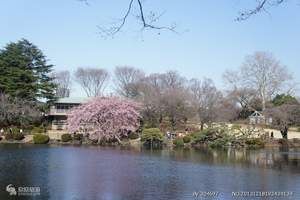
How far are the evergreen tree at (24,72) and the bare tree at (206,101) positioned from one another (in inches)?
619

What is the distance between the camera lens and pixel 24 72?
4372 cm

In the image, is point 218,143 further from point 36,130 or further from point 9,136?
point 9,136

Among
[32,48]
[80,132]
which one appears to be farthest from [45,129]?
[32,48]

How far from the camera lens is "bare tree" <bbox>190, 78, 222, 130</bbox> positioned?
45.2m

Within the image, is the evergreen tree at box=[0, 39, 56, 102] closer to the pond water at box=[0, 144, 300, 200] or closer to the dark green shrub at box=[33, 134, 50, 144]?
the dark green shrub at box=[33, 134, 50, 144]

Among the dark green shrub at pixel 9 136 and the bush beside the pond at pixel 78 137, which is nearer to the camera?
the bush beside the pond at pixel 78 137

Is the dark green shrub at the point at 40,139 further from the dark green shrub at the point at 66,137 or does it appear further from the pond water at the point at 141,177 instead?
the pond water at the point at 141,177

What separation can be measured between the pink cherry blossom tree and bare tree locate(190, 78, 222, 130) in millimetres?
8457

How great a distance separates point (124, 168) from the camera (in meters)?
20.6

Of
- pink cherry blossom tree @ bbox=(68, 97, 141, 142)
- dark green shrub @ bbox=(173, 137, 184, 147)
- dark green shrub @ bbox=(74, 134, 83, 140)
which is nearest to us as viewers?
dark green shrub @ bbox=(173, 137, 184, 147)

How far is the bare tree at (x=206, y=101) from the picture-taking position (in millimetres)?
45219

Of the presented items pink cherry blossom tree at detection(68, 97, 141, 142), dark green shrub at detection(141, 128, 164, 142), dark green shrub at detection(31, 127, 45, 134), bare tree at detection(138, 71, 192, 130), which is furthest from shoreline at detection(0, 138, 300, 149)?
bare tree at detection(138, 71, 192, 130)

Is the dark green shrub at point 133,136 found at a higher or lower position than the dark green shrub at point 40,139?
higher

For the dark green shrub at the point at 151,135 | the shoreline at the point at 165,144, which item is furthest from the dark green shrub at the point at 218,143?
the dark green shrub at the point at 151,135
